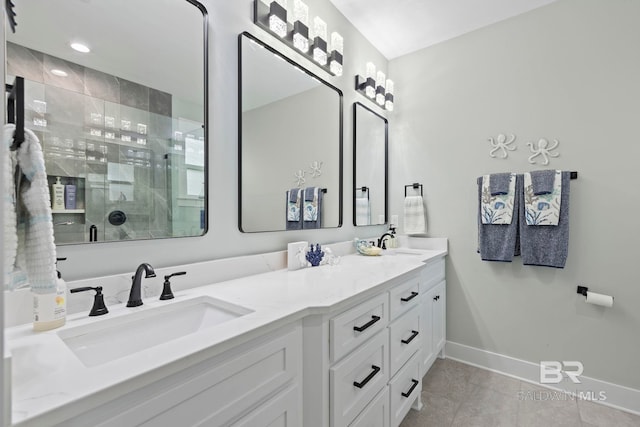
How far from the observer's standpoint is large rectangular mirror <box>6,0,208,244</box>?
2.94 ft

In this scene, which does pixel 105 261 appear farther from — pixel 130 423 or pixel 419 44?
pixel 419 44

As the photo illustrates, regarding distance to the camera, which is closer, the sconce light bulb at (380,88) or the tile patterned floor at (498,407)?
the tile patterned floor at (498,407)

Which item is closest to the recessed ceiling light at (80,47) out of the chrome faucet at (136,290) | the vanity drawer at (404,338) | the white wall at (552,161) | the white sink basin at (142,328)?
the chrome faucet at (136,290)

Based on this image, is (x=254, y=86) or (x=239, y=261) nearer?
(x=239, y=261)

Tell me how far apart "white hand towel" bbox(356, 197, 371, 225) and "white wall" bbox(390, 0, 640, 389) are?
0.53m

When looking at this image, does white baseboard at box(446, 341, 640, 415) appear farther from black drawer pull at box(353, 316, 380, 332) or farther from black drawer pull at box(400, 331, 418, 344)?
black drawer pull at box(353, 316, 380, 332)

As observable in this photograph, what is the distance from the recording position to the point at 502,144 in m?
2.18

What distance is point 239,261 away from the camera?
1.39 meters

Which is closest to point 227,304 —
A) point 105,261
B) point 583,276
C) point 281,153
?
point 105,261

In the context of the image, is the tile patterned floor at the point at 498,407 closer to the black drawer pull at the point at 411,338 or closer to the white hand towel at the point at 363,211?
the black drawer pull at the point at 411,338

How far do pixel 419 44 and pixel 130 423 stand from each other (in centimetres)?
297

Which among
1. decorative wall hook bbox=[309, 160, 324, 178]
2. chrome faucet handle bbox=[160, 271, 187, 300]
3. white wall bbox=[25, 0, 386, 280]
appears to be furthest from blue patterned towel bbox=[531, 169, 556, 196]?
chrome faucet handle bbox=[160, 271, 187, 300]

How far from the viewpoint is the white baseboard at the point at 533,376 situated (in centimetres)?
178

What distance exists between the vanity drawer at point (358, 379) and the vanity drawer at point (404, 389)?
133mm
